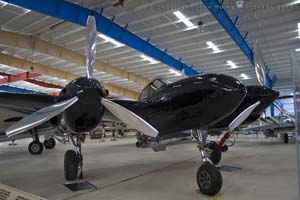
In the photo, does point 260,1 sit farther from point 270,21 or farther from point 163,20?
point 163,20

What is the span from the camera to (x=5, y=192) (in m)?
3.53

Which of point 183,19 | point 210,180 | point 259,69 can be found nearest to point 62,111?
point 210,180

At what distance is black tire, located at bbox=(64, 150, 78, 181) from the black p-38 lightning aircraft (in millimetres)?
914

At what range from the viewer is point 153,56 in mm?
14656

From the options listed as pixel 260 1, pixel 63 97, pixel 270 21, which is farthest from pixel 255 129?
pixel 63 97

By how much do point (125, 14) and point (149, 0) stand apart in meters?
1.66

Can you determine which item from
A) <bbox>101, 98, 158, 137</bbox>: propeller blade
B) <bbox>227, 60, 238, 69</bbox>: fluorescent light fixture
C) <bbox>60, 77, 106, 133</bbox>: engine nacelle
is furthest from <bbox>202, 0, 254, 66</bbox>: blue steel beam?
<bbox>101, 98, 158, 137</bbox>: propeller blade

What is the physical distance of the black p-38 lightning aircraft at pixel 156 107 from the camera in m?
4.18

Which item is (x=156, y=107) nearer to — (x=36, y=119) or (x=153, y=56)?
(x=36, y=119)

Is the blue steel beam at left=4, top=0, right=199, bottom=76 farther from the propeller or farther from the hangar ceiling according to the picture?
the propeller

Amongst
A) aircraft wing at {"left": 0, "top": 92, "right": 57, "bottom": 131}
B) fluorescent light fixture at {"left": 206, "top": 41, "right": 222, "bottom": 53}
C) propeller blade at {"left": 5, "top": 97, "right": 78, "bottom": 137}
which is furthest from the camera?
fluorescent light fixture at {"left": 206, "top": 41, "right": 222, "bottom": 53}

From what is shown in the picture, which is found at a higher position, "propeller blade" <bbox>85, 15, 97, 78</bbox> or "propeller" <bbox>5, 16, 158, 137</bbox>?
"propeller blade" <bbox>85, 15, 97, 78</bbox>

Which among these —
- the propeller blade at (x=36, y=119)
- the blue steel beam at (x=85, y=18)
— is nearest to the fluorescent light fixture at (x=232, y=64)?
the blue steel beam at (x=85, y=18)

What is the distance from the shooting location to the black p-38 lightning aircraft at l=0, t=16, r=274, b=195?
13.7ft
